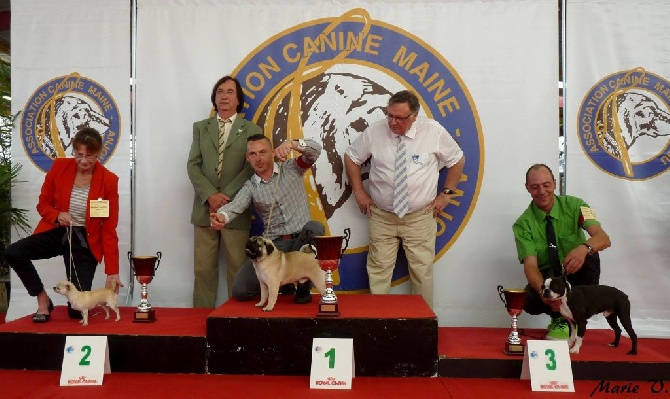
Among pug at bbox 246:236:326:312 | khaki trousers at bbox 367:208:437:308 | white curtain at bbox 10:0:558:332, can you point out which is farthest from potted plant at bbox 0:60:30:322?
khaki trousers at bbox 367:208:437:308

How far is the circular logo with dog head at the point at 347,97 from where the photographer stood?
4043 mm

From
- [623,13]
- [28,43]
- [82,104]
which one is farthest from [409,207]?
[28,43]

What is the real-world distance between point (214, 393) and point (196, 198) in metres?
1.77

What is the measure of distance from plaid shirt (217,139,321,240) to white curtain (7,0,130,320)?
4.38 ft

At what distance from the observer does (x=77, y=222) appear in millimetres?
3402

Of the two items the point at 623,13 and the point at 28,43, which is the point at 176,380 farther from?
the point at 623,13

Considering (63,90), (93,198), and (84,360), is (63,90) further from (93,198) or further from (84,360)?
(84,360)

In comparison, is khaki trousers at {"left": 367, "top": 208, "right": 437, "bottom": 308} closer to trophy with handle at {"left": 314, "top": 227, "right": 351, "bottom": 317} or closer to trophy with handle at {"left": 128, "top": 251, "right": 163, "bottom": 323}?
trophy with handle at {"left": 314, "top": 227, "right": 351, "bottom": 317}

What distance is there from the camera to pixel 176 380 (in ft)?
9.02

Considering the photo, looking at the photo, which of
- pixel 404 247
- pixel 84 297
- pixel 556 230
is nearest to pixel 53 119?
pixel 84 297

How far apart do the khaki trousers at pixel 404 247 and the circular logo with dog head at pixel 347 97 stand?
0.64ft

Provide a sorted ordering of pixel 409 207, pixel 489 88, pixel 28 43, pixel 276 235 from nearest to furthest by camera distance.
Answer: pixel 276 235
pixel 409 207
pixel 489 88
pixel 28 43

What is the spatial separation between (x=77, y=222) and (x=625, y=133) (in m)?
3.91

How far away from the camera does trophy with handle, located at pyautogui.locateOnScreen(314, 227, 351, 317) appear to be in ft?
9.12
